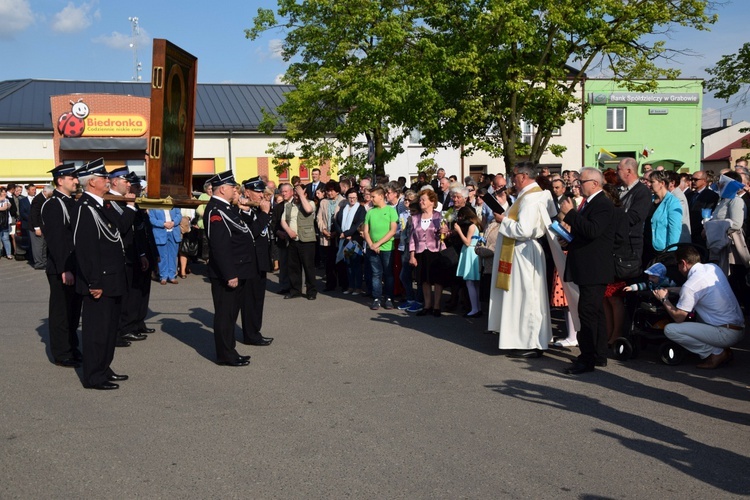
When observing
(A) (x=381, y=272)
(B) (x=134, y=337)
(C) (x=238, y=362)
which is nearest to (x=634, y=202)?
(A) (x=381, y=272)

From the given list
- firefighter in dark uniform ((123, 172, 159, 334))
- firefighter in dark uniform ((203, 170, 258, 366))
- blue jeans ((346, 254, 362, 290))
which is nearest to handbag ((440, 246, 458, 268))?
blue jeans ((346, 254, 362, 290))

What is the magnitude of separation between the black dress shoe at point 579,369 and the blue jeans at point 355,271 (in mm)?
6469

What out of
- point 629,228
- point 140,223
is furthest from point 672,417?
point 140,223

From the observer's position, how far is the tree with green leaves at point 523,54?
23.5 meters

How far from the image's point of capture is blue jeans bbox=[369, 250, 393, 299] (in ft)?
41.3

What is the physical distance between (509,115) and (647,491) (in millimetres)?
21439

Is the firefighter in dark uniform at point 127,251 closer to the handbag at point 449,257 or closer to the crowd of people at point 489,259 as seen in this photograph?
the crowd of people at point 489,259

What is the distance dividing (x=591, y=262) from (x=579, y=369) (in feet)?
3.46

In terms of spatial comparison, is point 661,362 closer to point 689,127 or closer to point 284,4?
point 284,4

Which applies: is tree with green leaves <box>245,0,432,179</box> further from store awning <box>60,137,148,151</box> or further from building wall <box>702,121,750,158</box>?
building wall <box>702,121,750,158</box>

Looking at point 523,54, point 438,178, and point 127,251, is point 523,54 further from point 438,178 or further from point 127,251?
point 127,251

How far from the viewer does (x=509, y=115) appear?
25.3 metres

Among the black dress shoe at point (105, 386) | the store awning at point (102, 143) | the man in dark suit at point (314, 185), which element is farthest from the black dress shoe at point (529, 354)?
the store awning at point (102, 143)

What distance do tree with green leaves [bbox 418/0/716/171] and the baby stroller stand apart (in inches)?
608
